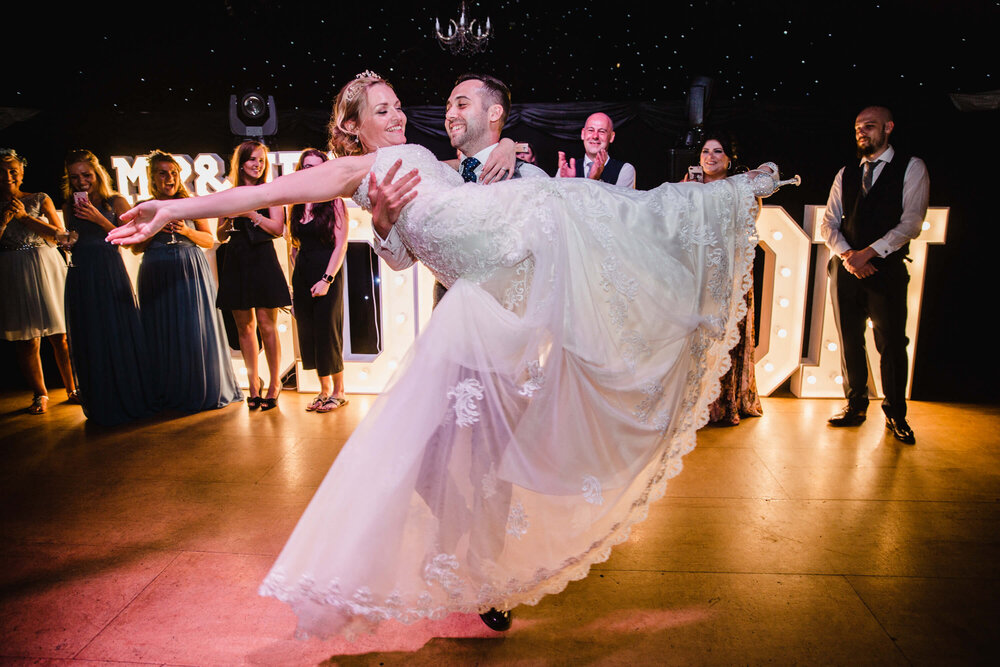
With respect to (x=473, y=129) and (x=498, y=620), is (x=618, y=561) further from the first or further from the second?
(x=473, y=129)

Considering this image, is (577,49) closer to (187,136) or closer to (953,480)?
(187,136)

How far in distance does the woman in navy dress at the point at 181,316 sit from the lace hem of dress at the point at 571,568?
10.4 feet

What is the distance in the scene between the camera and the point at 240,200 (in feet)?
5.46

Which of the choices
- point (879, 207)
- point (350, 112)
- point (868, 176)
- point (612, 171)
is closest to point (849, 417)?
point (879, 207)

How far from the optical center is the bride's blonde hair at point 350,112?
2027 mm

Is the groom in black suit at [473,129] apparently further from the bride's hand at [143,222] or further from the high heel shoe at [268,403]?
the high heel shoe at [268,403]

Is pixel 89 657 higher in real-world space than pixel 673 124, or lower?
lower

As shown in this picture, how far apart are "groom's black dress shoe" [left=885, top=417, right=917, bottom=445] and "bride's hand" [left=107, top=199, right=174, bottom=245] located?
4.02 metres

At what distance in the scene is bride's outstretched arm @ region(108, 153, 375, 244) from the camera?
1668 millimetres

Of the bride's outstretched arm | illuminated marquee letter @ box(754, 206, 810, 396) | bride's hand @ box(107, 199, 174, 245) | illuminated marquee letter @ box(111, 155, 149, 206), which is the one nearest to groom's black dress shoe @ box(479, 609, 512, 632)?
the bride's outstretched arm

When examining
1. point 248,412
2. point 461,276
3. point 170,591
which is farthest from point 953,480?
point 248,412

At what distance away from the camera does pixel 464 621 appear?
199cm

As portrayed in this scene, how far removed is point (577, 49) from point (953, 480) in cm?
654

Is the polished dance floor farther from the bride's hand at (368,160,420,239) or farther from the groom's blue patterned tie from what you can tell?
the groom's blue patterned tie
